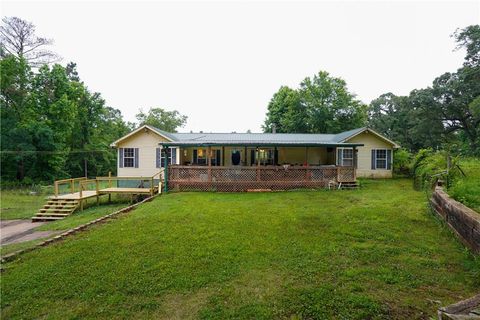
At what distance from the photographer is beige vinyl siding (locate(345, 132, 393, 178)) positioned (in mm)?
16859

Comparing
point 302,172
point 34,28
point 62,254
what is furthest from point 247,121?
point 62,254

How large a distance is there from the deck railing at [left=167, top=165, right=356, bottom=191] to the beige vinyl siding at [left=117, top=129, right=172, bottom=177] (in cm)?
478

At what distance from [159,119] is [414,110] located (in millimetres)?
38970

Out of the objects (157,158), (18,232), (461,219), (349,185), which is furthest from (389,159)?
(18,232)

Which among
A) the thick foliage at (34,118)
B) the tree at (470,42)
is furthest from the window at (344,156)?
the thick foliage at (34,118)

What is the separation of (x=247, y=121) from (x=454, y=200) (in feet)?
169

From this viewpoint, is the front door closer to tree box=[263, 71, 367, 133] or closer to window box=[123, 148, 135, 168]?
window box=[123, 148, 135, 168]

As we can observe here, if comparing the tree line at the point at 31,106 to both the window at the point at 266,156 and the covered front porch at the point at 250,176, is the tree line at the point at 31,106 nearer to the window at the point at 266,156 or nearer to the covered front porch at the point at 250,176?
the covered front porch at the point at 250,176

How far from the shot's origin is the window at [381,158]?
16938mm

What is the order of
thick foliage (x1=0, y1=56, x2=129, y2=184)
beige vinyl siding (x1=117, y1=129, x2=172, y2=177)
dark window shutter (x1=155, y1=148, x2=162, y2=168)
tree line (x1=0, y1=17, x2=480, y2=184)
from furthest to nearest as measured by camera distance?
1. tree line (x1=0, y1=17, x2=480, y2=184)
2. thick foliage (x1=0, y1=56, x2=129, y2=184)
3. beige vinyl siding (x1=117, y1=129, x2=172, y2=177)
4. dark window shutter (x1=155, y1=148, x2=162, y2=168)

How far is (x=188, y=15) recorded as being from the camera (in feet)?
44.0

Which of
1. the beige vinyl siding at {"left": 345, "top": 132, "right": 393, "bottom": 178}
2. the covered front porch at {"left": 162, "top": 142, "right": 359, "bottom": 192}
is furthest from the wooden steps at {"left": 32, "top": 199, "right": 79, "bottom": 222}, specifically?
the beige vinyl siding at {"left": 345, "top": 132, "right": 393, "bottom": 178}

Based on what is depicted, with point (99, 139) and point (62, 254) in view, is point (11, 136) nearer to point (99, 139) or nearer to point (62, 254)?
point (99, 139)

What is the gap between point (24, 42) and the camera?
2138cm
